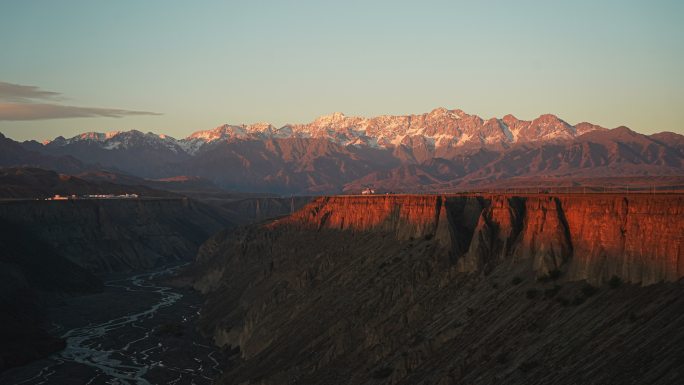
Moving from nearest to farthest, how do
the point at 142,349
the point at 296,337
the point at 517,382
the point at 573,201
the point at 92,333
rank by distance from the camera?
the point at 517,382 < the point at 573,201 < the point at 296,337 < the point at 142,349 < the point at 92,333

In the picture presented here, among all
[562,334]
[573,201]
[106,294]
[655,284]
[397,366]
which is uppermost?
[573,201]

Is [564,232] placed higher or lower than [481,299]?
higher

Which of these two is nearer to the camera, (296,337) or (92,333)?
(296,337)

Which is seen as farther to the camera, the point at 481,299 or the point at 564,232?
the point at 481,299

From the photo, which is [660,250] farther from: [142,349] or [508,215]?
[142,349]

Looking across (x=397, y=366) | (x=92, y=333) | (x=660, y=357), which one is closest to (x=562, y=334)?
(x=660, y=357)

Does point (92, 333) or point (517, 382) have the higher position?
point (517, 382)

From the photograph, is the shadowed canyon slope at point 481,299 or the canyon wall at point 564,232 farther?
the canyon wall at point 564,232

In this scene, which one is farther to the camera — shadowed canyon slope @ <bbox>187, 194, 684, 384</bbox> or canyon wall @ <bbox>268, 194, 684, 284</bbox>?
canyon wall @ <bbox>268, 194, 684, 284</bbox>
